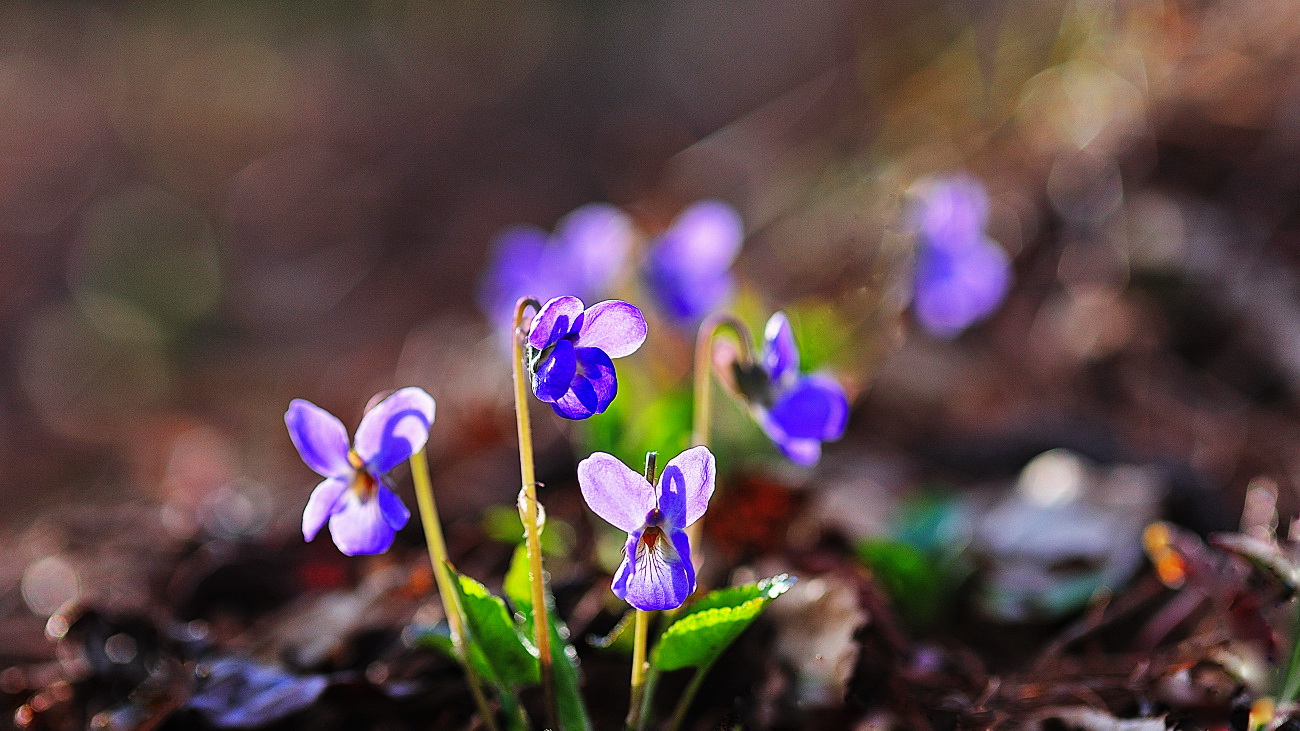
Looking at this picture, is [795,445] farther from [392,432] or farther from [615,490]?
[392,432]

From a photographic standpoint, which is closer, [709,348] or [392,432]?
[392,432]

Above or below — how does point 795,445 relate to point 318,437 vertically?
below

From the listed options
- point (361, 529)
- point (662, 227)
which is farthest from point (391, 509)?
point (662, 227)

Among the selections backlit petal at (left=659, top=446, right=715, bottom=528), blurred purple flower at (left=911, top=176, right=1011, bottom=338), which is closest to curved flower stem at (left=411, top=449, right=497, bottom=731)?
backlit petal at (left=659, top=446, right=715, bottom=528)

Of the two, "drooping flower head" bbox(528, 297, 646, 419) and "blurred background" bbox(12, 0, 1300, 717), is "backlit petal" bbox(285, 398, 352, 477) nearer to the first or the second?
"drooping flower head" bbox(528, 297, 646, 419)

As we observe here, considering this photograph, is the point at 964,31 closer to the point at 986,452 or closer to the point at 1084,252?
the point at 1084,252

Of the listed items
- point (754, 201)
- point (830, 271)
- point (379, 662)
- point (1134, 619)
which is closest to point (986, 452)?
point (1134, 619)
